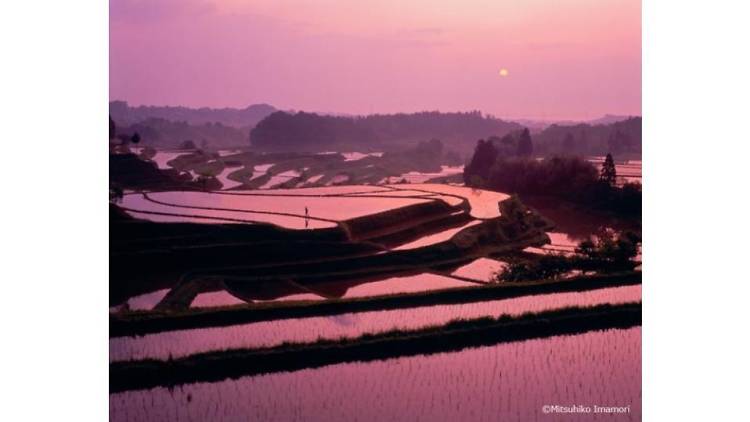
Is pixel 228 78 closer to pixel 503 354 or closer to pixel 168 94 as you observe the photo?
pixel 168 94

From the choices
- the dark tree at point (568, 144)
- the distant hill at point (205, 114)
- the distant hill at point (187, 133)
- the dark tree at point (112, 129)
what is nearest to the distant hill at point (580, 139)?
the dark tree at point (568, 144)

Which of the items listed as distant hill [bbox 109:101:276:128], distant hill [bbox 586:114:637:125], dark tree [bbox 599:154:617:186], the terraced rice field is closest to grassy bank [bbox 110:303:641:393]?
the terraced rice field

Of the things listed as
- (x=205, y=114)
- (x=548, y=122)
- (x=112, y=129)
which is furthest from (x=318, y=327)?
(x=548, y=122)

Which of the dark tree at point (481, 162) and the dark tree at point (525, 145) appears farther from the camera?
the dark tree at point (525, 145)

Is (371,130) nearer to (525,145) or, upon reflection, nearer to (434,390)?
(525,145)

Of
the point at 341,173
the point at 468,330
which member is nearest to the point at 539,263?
the point at 468,330

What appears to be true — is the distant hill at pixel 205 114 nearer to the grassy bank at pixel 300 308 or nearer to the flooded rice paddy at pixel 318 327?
the grassy bank at pixel 300 308
